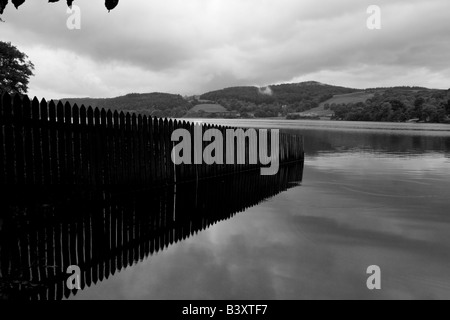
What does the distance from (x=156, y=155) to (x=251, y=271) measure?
6.40 metres

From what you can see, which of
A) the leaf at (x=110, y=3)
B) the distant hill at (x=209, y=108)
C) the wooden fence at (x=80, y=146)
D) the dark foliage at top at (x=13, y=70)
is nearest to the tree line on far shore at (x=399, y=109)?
the distant hill at (x=209, y=108)

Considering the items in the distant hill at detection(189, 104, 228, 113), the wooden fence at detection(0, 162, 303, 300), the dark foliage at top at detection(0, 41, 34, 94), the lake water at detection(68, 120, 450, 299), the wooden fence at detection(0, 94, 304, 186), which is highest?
the distant hill at detection(189, 104, 228, 113)

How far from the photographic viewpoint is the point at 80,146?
28.1 feet

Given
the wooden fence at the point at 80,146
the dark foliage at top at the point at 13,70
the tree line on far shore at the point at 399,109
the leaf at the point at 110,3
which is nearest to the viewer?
the leaf at the point at 110,3

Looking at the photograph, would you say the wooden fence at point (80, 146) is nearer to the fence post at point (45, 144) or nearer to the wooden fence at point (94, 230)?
the fence post at point (45, 144)

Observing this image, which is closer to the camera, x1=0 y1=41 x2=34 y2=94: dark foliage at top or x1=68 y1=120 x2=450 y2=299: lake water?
x1=68 y1=120 x2=450 y2=299: lake water

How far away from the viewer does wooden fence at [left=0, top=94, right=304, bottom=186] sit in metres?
7.38

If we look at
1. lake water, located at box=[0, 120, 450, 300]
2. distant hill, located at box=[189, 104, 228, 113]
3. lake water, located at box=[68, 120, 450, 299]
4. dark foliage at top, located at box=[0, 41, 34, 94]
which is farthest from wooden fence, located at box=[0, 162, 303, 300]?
distant hill, located at box=[189, 104, 228, 113]

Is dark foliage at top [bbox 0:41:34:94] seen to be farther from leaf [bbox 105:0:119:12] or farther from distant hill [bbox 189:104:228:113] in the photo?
distant hill [bbox 189:104:228:113]

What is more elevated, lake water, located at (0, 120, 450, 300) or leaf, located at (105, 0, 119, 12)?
leaf, located at (105, 0, 119, 12)

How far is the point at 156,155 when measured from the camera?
35.8 ft

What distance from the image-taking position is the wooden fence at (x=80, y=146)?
738 cm
